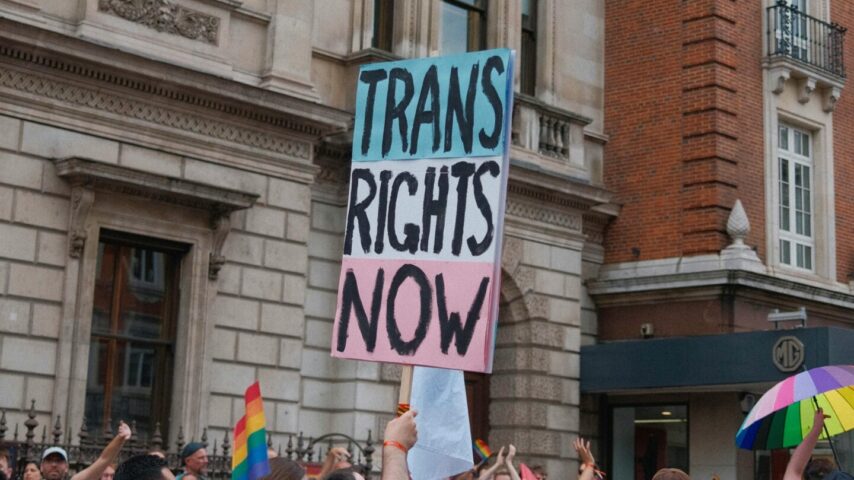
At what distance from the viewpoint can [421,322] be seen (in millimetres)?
7992

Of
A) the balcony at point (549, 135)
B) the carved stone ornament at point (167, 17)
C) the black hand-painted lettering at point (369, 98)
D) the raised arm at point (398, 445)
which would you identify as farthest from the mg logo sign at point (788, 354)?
the raised arm at point (398, 445)

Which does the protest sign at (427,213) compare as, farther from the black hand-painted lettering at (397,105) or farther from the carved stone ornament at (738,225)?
the carved stone ornament at (738,225)

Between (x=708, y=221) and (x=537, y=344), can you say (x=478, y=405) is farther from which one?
(x=708, y=221)

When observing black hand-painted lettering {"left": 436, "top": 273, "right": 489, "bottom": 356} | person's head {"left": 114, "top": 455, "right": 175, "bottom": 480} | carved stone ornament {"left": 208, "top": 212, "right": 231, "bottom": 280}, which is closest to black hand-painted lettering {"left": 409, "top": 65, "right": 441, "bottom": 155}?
black hand-painted lettering {"left": 436, "top": 273, "right": 489, "bottom": 356}

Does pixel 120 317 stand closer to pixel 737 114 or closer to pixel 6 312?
pixel 6 312

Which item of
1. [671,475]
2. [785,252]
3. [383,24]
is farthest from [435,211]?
[785,252]

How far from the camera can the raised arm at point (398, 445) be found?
18.0ft

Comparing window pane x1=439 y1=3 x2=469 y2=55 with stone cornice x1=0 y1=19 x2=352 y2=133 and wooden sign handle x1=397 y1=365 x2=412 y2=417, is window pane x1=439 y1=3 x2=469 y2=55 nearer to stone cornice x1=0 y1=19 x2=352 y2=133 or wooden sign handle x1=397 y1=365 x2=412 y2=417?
stone cornice x1=0 y1=19 x2=352 y2=133

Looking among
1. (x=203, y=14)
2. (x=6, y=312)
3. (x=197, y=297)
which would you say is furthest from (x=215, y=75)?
(x=6, y=312)

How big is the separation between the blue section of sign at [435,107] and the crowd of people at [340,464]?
74.9 inches

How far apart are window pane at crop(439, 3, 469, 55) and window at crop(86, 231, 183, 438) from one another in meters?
6.08

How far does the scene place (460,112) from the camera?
825cm

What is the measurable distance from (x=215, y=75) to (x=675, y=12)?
892 centimetres

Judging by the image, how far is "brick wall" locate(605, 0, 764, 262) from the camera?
22.1 metres
